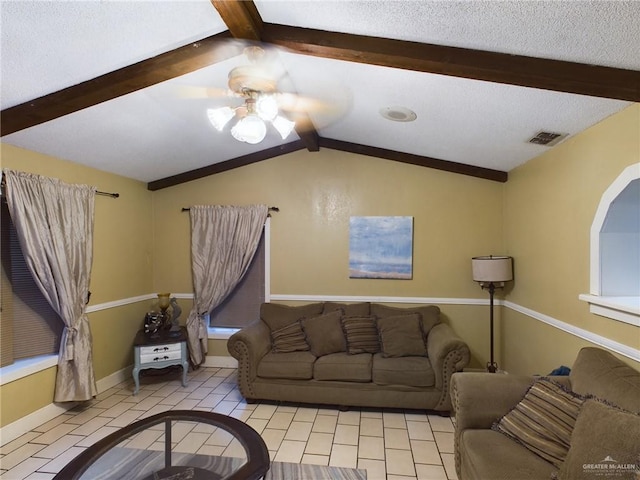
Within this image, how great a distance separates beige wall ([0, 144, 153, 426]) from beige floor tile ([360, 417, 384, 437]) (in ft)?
8.89

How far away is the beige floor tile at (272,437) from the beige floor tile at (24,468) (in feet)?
4.97

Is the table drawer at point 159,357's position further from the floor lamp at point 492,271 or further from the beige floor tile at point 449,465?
the floor lamp at point 492,271

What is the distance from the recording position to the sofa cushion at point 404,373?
10.3ft

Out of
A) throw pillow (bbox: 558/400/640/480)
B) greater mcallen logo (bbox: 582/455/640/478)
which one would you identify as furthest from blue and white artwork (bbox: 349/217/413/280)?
greater mcallen logo (bbox: 582/455/640/478)

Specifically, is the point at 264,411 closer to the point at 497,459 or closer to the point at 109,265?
the point at 497,459

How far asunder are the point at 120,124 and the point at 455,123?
270 cm

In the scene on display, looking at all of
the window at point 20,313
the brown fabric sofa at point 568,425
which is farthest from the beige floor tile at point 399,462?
the window at point 20,313

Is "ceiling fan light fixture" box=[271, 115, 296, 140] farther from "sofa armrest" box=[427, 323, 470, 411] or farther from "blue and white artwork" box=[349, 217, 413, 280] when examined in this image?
"sofa armrest" box=[427, 323, 470, 411]

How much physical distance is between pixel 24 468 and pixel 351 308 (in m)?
2.88

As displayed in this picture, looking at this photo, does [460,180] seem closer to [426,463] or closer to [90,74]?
[426,463]

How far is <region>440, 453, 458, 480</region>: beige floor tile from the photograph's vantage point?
2.35 meters

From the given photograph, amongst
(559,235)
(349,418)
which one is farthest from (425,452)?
(559,235)

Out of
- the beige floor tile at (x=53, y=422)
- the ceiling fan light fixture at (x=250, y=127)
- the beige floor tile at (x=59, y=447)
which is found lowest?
the beige floor tile at (x=59, y=447)

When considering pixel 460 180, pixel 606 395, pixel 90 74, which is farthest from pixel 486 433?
pixel 90 74
